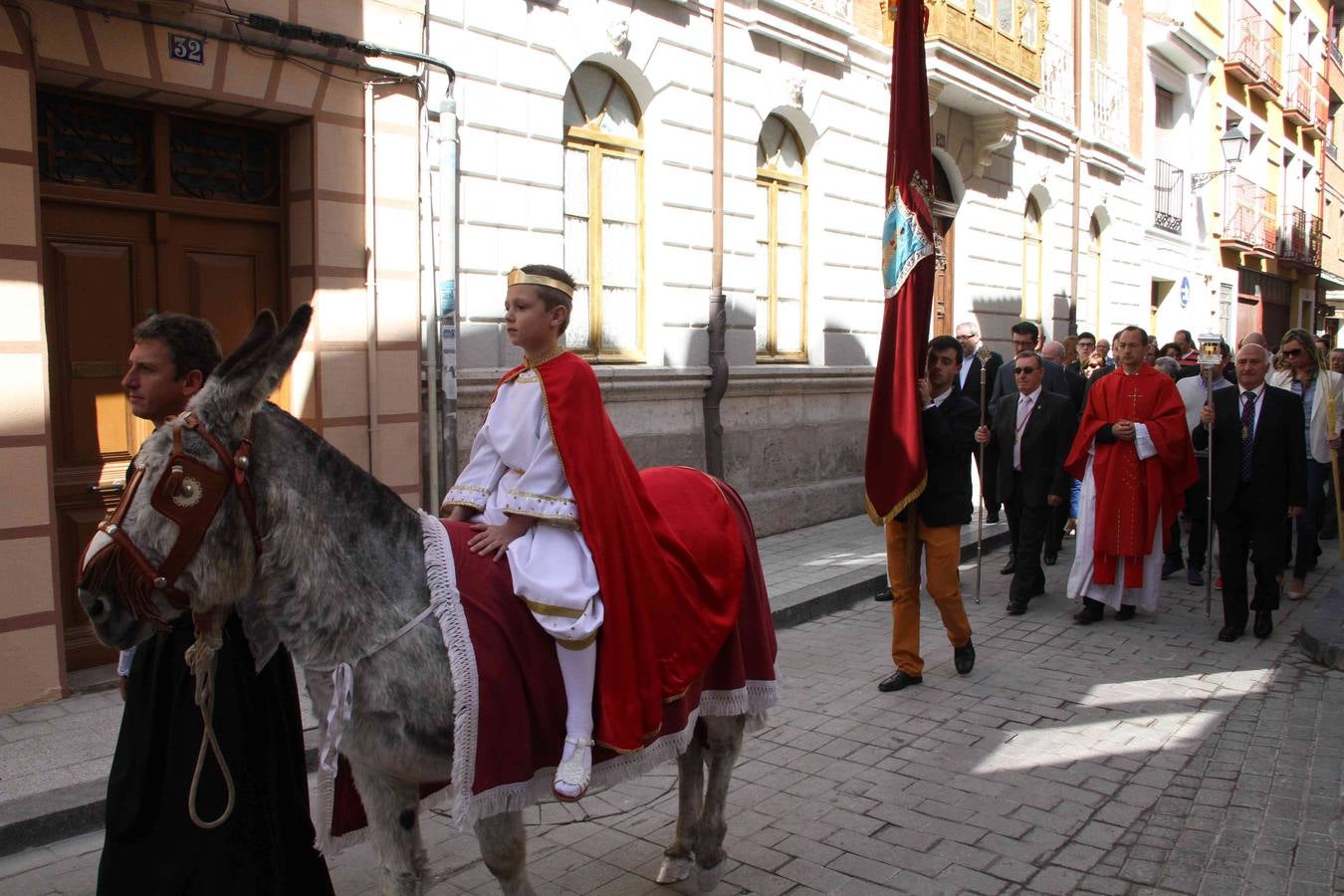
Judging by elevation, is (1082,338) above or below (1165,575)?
above

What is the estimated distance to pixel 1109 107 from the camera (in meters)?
20.7

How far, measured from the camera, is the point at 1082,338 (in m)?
13.7

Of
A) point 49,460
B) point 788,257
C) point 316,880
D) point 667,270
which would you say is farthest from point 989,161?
point 316,880

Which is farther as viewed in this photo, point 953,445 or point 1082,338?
point 1082,338

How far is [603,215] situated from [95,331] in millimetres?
4983

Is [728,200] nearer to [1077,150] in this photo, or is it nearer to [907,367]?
[907,367]

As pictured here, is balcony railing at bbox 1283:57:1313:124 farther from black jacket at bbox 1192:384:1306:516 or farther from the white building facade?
black jacket at bbox 1192:384:1306:516

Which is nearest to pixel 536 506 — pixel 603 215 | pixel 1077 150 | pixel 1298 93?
pixel 603 215

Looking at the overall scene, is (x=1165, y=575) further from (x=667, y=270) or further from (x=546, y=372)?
(x=546, y=372)

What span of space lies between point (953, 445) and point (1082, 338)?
8198mm

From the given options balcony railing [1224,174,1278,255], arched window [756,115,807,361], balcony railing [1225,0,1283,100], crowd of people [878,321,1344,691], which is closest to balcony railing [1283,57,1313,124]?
balcony railing [1225,0,1283,100]

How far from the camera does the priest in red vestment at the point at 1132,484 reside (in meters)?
8.16

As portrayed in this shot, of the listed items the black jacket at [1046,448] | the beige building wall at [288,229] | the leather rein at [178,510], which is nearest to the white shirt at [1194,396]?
the black jacket at [1046,448]

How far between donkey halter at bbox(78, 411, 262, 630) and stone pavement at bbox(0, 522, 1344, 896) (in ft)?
6.94
